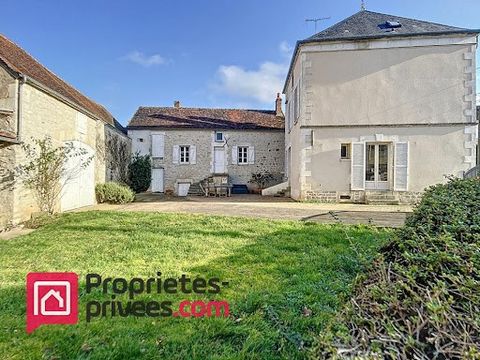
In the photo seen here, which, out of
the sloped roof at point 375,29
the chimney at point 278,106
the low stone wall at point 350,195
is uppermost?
the sloped roof at point 375,29

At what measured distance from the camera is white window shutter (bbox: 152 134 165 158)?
54.4 feet

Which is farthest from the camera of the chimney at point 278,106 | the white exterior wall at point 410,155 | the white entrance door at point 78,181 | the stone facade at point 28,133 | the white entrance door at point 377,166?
the chimney at point 278,106

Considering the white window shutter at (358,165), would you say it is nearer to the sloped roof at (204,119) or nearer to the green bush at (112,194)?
the sloped roof at (204,119)

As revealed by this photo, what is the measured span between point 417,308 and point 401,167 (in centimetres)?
1042

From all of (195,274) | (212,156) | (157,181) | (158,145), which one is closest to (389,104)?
(212,156)

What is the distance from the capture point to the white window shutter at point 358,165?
1027cm

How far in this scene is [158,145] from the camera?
1662 centimetres

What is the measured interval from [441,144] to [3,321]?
1232 cm

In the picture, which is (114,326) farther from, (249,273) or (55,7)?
(55,7)

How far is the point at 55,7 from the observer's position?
26.7ft

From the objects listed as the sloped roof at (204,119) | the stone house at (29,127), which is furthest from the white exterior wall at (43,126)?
the sloped roof at (204,119)

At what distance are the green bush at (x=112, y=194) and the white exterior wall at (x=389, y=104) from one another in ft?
22.2

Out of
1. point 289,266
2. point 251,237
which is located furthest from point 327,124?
point 289,266

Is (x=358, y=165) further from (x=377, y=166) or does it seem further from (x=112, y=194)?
(x=112, y=194)
